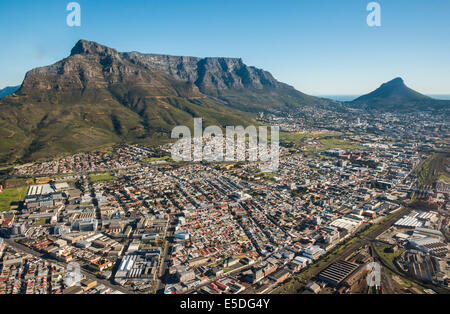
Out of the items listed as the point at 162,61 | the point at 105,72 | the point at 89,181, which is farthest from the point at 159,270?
the point at 162,61

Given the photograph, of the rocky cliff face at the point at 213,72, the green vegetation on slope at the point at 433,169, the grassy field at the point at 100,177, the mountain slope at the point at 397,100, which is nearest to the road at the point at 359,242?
the green vegetation on slope at the point at 433,169

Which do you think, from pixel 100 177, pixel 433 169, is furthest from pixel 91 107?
pixel 433 169

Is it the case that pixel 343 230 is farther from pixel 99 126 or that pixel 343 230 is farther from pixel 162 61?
pixel 162 61

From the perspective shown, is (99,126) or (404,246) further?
(99,126)

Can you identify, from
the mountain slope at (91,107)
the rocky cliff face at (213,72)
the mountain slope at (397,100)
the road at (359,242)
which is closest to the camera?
the road at (359,242)

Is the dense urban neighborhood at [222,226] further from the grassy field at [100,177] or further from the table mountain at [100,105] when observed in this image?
the table mountain at [100,105]
